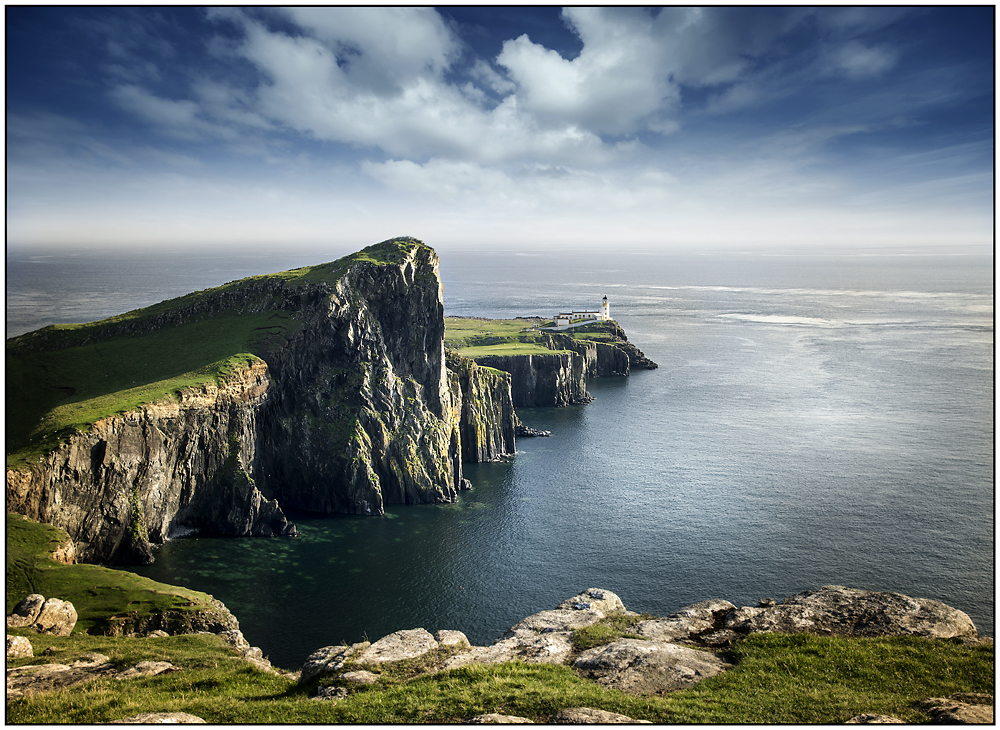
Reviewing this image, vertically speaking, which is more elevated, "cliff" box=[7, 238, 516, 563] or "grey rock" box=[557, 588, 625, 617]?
"cliff" box=[7, 238, 516, 563]

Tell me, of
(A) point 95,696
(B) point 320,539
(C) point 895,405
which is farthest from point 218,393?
(C) point 895,405

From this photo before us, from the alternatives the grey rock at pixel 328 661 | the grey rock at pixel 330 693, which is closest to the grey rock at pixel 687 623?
the grey rock at pixel 328 661

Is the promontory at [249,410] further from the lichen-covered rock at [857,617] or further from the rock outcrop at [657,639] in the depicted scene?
the lichen-covered rock at [857,617]

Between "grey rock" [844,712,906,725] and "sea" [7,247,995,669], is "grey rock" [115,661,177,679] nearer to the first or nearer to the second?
"sea" [7,247,995,669]

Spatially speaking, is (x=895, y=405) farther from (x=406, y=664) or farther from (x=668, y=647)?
(x=406, y=664)

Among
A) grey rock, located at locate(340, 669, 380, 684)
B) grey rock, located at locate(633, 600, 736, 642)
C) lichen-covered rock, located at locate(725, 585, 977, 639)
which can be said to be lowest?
grey rock, located at locate(633, 600, 736, 642)

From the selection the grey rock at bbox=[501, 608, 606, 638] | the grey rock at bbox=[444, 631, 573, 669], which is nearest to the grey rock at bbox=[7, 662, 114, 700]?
the grey rock at bbox=[444, 631, 573, 669]
